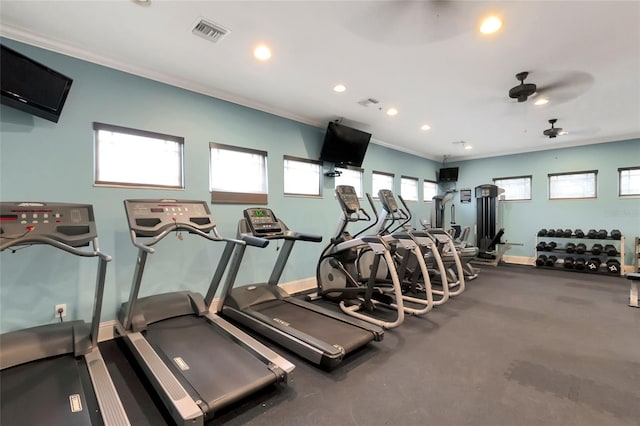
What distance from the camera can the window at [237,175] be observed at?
3.91m

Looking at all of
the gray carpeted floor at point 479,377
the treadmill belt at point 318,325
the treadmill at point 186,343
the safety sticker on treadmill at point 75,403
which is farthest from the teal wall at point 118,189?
the gray carpeted floor at point 479,377

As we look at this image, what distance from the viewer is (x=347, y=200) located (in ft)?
13.6

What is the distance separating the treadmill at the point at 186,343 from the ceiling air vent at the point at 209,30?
1594 mm

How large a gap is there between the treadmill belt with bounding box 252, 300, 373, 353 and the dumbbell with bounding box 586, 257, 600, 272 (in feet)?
20.6

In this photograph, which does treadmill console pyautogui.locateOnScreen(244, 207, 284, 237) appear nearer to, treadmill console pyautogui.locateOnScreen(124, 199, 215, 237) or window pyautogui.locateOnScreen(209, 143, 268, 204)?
treadmill console pyautogui.locateOnScreen(124, 199, 215, 237)

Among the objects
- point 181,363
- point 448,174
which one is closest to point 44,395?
point 181,363

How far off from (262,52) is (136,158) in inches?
75.0

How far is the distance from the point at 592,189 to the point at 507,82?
5037mm

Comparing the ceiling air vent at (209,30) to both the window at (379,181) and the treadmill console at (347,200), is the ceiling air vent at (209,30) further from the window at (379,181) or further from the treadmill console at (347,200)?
the window at (379,181)

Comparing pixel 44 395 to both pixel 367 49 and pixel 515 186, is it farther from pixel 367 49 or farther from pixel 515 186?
pixel 515 186

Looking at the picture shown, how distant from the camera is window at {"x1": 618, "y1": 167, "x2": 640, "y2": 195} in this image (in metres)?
6.05

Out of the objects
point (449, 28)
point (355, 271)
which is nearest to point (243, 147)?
point (355, 271)

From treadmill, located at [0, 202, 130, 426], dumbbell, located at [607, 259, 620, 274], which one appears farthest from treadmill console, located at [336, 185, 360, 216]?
dumbbell, located at [607, 259, 620, 274]

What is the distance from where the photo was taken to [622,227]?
612 centimetres
